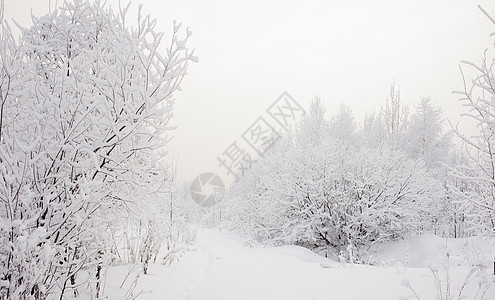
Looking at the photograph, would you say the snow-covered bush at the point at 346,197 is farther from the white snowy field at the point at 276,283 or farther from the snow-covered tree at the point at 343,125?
the snow-covered tree at the point at 343,125

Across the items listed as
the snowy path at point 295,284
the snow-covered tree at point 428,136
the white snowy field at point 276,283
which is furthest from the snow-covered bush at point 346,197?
the snow-covered tree at point 428,136

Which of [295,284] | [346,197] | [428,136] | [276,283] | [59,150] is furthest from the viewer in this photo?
[428,136]

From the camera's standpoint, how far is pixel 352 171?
12.8 meters

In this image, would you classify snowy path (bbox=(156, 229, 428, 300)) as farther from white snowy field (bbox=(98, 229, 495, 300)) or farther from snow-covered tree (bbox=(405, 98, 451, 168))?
snow-covered tree (bbox=(405, 98, 451, 168))

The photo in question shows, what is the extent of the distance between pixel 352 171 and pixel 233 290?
972cm

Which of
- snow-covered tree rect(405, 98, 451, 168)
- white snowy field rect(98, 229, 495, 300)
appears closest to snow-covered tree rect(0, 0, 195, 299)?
white snowy field rect(98, 229, 495, 300)

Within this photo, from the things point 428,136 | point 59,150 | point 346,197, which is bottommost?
point 346,197

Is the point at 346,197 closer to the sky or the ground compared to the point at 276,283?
closer to the sky

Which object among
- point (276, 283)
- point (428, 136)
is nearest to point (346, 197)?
point (276, 283)

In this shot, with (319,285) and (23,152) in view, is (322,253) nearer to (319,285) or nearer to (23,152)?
(319,285)

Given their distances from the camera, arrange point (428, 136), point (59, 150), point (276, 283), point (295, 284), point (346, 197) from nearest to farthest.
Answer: point (59, 150)
point (295, 284)
point (276, 283)
point (346, 197)
point (428, 136)

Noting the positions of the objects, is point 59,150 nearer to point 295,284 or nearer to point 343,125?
point 295,284

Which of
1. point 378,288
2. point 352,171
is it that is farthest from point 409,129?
point 378,288

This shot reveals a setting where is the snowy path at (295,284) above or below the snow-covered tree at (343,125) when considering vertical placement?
below
